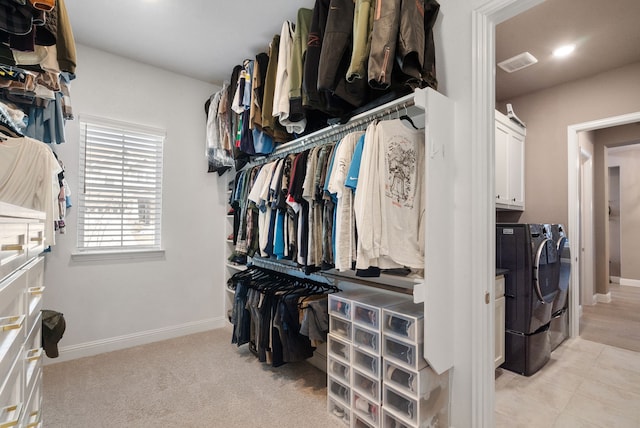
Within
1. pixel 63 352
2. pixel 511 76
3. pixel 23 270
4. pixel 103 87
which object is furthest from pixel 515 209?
pixel 63 352

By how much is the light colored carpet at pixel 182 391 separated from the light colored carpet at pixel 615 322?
10.0 feet

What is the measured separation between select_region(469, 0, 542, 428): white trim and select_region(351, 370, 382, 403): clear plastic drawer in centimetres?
46

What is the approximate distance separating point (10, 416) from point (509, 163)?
381cm

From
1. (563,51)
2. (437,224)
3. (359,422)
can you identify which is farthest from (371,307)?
(563,51)

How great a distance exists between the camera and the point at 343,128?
2.00 metres

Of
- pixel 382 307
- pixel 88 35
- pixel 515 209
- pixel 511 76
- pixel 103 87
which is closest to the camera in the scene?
pixel 382 307

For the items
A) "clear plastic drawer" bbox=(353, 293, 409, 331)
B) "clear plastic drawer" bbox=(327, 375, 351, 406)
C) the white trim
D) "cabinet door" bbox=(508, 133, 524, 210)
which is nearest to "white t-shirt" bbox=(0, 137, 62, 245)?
"clear plastic drawer" bbox=(353, 293, 409, 331)

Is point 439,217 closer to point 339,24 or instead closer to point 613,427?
point 339,24

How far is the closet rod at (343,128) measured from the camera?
1.58 meters

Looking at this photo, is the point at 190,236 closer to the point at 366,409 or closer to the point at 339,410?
the point at 339,410

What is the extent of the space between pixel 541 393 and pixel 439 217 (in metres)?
1.74

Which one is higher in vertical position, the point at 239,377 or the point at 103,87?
the point at 103,87

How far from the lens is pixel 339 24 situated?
1.65 m

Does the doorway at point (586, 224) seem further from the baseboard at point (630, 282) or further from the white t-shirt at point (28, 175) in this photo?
the white t-shirt at point (28, 175)
